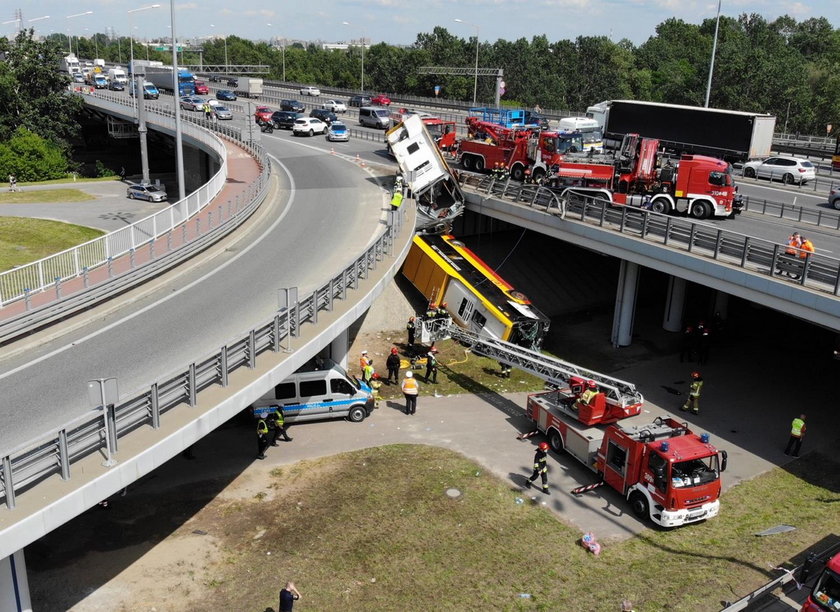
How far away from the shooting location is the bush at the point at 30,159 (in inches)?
2400

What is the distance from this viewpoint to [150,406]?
12000mm

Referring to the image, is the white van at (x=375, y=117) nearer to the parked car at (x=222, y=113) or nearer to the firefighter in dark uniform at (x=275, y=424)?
the parked car at (x=222, y=113)

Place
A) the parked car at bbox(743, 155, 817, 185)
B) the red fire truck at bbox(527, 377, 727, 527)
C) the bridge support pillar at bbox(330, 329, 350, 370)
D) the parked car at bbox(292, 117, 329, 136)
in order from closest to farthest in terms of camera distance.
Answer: the red fire truck at bbox(527, 377, 727, 527) → the bridge support pillar at bbox(330, 329, 350, 370) → the parked car at bbox(743, 155, 817, 185) → the parked car at bbox(292, 117, 329, 136)

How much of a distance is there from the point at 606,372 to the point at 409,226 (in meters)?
8.61

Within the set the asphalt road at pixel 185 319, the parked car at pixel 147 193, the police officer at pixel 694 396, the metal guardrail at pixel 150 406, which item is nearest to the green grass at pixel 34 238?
the parked car at pixel 147 193

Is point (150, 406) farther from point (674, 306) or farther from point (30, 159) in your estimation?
point (30, 159)

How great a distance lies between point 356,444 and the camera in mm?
20109

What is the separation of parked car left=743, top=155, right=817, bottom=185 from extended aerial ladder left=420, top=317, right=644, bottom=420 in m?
22.7

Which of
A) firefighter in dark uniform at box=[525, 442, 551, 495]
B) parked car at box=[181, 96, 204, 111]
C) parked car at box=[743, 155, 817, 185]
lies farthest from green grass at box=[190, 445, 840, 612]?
parked car at box=[181, 96, 204, 111]

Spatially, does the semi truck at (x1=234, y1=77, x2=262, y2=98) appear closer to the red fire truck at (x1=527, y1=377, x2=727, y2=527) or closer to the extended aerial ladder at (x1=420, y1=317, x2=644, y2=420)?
the extended aerial ladder at (x1=420, y1=317, x2=644, y2=420)

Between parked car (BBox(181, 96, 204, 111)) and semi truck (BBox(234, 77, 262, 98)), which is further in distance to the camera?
semi truck (BBox(234, 77, 262, 98))

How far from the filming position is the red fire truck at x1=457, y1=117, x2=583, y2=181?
106 feet

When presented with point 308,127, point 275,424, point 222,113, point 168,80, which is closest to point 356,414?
point 275,424

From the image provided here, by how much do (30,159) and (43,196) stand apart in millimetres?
11933
